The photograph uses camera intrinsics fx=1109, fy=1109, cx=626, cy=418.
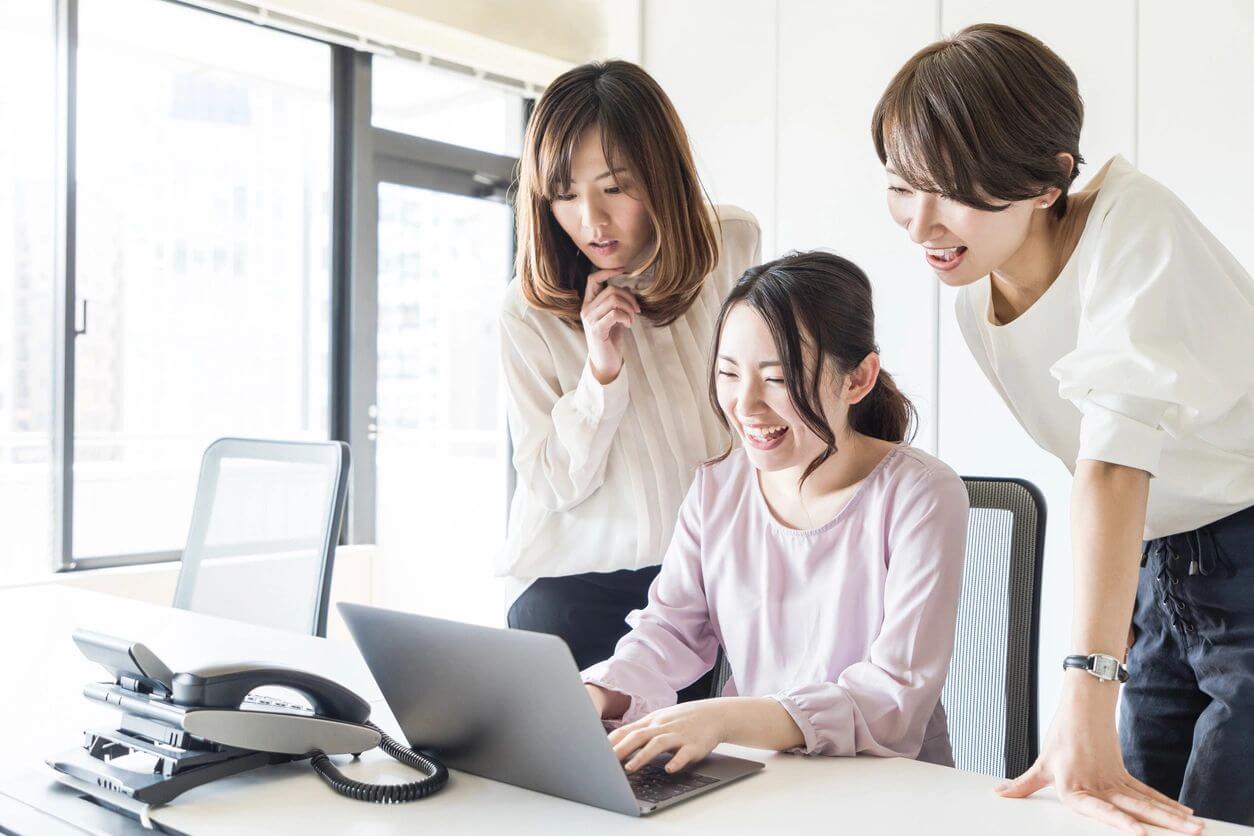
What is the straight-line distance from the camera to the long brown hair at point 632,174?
1434 mm

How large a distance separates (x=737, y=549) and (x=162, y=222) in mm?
2925

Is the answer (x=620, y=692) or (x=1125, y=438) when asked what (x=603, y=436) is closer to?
(x=620, y=692)

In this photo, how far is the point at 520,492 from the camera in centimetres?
160

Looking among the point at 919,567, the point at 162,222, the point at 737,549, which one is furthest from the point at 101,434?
the point at 919,567

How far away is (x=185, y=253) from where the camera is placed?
12.1 feet

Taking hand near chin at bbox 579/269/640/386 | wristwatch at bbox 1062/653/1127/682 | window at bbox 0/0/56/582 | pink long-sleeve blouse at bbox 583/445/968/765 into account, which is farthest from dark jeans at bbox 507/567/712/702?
window at bbox 0/0/56/582

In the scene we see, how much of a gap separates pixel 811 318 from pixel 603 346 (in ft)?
1.00

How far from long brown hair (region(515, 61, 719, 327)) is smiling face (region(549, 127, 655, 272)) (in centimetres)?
1

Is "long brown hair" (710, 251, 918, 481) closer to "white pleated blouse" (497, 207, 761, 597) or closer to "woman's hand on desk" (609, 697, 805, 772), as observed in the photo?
"white pleated blouse" (497, 207, 761, 597)

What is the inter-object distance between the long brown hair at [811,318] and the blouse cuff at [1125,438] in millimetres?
333

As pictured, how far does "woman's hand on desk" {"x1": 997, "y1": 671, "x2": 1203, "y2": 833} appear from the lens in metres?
0.84

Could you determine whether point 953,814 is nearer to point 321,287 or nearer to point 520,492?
point 520,492

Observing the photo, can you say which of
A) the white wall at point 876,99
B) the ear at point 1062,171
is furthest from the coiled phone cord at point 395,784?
the white wall at point 876,99

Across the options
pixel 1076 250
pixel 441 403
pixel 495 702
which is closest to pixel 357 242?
pixel 441 403
